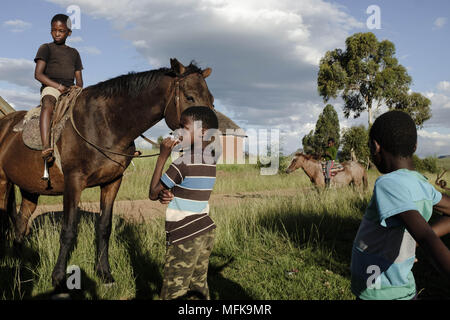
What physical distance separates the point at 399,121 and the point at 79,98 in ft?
12.3

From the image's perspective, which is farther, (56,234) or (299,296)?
(56,234)

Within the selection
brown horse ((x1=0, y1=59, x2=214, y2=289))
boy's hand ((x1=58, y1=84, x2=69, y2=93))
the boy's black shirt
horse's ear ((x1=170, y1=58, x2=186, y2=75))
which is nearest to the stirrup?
brown horse ((x1=0, y1=59, x2=214, y2=289))

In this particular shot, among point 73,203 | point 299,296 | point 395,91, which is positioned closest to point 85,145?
point 73,203

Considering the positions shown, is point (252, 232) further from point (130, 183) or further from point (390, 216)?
point (130, 183)

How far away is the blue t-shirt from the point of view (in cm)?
158

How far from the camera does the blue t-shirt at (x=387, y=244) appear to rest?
5.19ft

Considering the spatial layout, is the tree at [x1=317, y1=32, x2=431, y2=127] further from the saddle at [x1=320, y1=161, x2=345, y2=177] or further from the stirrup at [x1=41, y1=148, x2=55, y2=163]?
the stirrup at [x1=41, y1=148, x2=55, y2=163]

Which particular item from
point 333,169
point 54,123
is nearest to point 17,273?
point 54,123

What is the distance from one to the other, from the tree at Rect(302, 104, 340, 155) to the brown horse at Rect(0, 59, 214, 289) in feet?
103

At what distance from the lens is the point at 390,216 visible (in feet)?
5.15

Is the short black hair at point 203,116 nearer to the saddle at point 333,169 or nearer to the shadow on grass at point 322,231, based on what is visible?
the shadow on grass at point 322,231

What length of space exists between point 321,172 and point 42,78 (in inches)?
411

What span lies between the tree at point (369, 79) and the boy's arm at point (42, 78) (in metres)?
30.2
